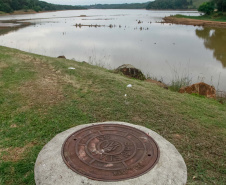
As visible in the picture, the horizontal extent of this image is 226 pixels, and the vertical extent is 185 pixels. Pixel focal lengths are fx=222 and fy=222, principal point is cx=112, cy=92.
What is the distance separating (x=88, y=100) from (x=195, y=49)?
11076 mm

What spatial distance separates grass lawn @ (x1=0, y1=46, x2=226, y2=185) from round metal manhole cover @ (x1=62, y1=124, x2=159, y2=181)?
0.50 meters

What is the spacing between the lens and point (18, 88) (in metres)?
4.63

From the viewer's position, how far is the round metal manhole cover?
2.20 m

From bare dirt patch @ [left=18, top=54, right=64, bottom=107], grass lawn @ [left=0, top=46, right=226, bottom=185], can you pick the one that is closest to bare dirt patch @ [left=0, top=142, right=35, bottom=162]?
grass lawn @ [left=0, top=46, right=226, bottom=185]

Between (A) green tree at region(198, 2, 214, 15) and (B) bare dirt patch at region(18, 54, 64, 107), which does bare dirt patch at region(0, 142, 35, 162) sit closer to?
(B) bare dirt patch at region(18, 54, 64, 107)

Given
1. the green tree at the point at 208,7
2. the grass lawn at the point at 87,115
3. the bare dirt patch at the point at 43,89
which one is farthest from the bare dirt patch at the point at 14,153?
the green tree at the point at 208,7

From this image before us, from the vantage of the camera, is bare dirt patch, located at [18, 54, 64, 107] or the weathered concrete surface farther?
bare dirt patch, located at [18, 54, 64, 107]

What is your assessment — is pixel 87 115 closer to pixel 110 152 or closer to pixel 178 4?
pixel 110 152

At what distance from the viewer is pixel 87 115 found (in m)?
3.75

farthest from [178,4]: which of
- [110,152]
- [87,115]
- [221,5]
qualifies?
[110,152]

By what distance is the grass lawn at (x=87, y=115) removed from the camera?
2701 millimetres

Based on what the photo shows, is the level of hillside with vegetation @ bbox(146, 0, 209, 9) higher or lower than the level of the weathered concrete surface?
higher

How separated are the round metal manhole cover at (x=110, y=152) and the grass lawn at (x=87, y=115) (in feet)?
1.65

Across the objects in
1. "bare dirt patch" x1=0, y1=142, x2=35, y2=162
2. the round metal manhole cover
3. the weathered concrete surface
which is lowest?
"bare dirt patch" x1=0, y1=142, x2=35, y2=162
